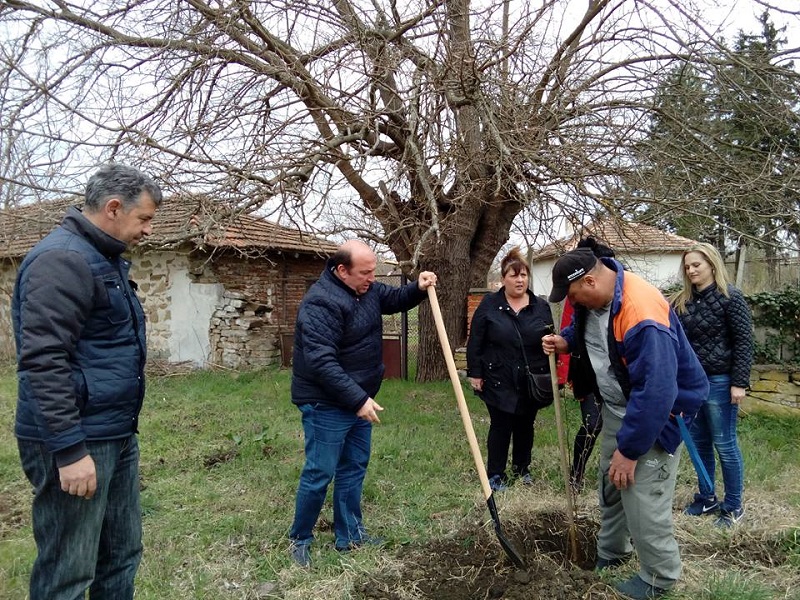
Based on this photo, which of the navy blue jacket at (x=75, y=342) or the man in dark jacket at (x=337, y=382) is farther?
the man in dark jacket at (x=337, y=382)

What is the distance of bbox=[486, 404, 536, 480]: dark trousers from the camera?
14.4 feet

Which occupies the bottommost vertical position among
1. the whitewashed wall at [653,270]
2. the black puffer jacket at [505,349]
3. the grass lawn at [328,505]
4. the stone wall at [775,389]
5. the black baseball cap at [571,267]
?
the grass lawn at [328,505]

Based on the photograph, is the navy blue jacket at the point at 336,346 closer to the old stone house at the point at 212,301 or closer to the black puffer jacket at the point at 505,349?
the black puffer jacket at the point at 505,349

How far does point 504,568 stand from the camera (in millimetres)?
3076

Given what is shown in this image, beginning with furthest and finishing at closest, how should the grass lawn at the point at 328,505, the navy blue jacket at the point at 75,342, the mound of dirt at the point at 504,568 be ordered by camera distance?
the grass lawn at the point at 328,505
the mound of dirt at the point at 504,568
the navy blue jacket at the point at 75,342

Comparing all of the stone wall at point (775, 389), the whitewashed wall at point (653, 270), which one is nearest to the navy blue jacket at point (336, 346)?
the stone wall at point (775, 389)

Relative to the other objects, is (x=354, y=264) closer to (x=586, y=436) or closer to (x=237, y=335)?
(x=586, y=436)

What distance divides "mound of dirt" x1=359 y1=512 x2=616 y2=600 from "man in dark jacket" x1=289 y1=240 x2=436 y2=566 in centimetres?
51

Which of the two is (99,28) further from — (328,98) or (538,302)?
(538,302)

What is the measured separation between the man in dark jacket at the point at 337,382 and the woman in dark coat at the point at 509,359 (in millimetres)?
1205

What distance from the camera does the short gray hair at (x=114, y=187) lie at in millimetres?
2232

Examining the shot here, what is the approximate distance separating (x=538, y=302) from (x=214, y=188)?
3086 mm

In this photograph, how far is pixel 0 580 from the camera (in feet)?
10.3

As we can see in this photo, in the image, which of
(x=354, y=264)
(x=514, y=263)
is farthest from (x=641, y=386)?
(x=514, y=263)
